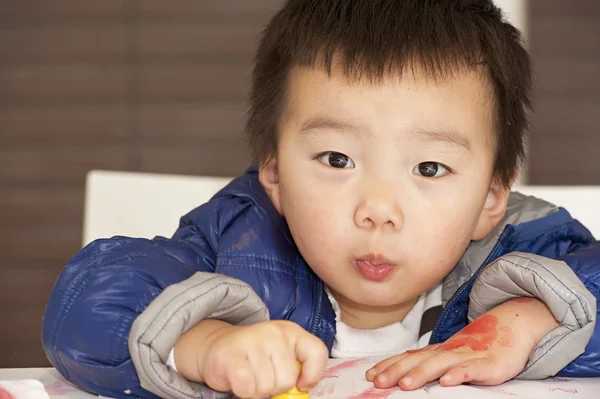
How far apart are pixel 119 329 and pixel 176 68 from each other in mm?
2206

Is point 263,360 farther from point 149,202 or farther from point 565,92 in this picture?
point 565,92

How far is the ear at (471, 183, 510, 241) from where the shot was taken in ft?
3.78

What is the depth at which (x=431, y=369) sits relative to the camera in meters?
0.82

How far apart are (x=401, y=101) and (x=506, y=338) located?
0.95 feet

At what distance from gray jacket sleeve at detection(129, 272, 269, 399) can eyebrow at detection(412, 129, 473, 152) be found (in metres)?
0.31

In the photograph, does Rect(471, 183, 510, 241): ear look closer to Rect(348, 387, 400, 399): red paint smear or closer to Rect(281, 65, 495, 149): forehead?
Rect(281, 65, 495, 149): forehead

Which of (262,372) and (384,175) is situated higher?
(384,175)

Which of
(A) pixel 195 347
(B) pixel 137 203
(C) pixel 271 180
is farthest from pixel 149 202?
(A) pixel 195 347

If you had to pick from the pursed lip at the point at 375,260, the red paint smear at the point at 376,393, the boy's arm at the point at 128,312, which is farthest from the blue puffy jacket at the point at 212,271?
the red paint smear at the point at 376,393

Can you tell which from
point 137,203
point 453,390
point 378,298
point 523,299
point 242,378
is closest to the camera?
point 242,378

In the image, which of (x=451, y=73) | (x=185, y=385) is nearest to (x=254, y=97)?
(x=451, y=73)

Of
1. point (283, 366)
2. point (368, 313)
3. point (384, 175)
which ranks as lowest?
point (368, 313)

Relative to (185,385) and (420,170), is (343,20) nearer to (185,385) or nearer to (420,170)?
(420,170)

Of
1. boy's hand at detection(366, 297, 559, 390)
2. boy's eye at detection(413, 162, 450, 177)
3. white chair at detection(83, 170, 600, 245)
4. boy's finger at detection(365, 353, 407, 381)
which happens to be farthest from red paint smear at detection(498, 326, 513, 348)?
white chair at detection(83, 170, 600, 245)
